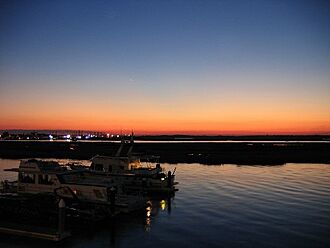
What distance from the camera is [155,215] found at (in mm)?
23359

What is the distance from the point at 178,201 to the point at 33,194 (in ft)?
36.4

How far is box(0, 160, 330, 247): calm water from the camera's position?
1727 centimetres

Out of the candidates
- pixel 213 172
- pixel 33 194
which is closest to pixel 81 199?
pixel 33 194

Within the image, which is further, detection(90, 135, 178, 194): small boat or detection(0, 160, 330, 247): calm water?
detection(90, 135, 178, 194): small boat

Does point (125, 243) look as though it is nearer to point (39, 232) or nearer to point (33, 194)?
point (39, 232)

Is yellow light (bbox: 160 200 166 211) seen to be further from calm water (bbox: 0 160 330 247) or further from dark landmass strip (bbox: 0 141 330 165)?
dark landmass strip (bbox: 0 141 330 165)

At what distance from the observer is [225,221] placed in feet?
69.8

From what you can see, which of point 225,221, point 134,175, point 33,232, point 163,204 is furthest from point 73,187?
point 225,221

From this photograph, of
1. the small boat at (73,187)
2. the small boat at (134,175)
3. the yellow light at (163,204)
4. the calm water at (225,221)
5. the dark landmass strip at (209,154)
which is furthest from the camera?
the dark landmass strip at (209,154)

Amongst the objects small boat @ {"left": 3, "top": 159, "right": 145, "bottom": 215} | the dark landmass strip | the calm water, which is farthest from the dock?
the dark landmass strip

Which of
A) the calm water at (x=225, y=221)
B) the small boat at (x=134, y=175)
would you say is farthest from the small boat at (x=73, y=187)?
the small boat at (x=134, y=175)

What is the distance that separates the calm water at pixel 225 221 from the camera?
680 inches

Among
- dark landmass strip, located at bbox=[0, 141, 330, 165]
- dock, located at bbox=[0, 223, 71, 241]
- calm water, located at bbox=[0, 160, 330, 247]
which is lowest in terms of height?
calm water, located at bbox=[0, 160, 330, 247]

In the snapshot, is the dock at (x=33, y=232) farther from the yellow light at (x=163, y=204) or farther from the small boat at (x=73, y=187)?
the yellow light at (x=163, y=204)
